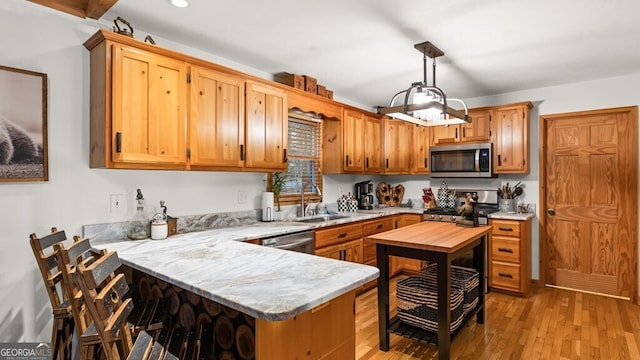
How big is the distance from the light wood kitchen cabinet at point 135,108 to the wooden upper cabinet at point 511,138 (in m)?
3.63

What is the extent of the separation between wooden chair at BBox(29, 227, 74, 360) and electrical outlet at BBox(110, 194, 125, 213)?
0.65m

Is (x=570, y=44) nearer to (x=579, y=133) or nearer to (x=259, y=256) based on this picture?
(x=579, y=133)

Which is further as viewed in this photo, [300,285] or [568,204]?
[568,204]

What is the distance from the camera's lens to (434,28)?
2549 millimetres

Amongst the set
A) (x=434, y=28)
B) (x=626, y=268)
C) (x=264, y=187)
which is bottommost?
(x=626, y=268)

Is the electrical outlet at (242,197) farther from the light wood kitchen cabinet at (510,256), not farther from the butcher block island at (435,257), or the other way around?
the light wood kitchen cabinet at (510,256)

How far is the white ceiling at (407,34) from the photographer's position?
2277 millimetres

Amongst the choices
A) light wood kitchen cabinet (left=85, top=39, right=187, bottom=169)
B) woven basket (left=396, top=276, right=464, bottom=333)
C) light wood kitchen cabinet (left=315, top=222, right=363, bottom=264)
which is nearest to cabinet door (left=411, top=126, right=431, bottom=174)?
light wood kitchen cabinet (left=315, top=222, right=363, bottom=264)

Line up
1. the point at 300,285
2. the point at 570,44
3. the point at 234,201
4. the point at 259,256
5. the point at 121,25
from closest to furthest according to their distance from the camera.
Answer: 1. the point at 300,285
2. the point at 259,256
3. the point at 121,25
4. the point at 570,44
5. the point at 234,201

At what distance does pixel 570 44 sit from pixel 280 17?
2.40 metres

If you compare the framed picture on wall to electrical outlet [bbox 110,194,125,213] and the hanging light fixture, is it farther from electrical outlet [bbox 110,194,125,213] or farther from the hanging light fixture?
the hanging light fixture

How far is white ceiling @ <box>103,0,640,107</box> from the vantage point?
2.28 m

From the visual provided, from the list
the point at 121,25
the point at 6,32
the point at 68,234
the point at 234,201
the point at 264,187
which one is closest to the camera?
the point at 6,32

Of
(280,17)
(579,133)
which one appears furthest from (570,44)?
(280,17)
